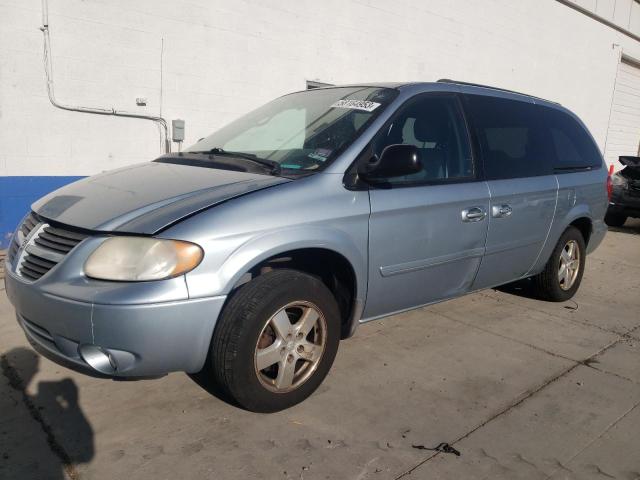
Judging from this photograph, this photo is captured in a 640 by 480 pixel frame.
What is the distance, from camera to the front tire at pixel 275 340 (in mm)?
2400

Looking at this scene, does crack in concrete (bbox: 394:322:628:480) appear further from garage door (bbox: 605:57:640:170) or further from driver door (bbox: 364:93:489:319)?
garage door (bbox: 605:57:640:170)

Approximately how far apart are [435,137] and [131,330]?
7.25 ft

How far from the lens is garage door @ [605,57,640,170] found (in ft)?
56.4

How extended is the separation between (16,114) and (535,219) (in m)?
5.21

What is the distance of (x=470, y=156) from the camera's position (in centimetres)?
353

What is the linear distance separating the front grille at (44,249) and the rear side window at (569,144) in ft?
11.8

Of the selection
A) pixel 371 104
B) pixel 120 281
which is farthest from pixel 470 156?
pixel 120 281

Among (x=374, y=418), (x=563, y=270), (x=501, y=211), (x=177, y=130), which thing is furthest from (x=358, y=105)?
(x=177, y=130)

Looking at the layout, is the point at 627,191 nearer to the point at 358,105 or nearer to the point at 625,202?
the point at 625,202

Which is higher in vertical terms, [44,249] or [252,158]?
[252,158]

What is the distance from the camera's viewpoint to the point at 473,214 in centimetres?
341

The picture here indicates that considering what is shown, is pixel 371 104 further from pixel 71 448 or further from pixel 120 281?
pixel 71 448

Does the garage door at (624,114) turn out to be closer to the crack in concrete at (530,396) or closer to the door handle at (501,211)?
the crack in concrete at (530,396)

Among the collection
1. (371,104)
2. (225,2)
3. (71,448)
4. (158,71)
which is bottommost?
(71,448)
